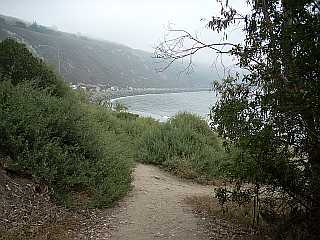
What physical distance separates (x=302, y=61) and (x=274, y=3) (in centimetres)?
96

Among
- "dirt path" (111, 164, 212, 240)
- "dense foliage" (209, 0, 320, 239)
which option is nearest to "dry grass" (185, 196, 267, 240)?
"dirt path" (111, 164, 212, 240)

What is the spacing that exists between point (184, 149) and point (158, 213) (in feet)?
20.2

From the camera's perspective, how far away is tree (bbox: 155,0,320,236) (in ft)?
17.3

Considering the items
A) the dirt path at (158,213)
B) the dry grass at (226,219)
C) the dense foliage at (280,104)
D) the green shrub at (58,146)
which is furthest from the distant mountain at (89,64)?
the dense foliage at (280,104)

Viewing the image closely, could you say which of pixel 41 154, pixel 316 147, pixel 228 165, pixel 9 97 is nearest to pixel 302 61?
pixel 316 147

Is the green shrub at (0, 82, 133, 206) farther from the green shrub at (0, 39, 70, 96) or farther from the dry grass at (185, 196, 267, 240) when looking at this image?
the dry grass at (185, 196, 267, 240)

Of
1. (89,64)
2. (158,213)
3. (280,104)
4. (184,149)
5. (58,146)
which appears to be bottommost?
(158,213)

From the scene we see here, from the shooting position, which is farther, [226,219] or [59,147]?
[59,147]

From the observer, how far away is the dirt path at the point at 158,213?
7.21 meters

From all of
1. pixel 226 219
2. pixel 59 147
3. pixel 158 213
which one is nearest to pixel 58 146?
pixel 59 147

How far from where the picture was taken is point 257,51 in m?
5.84

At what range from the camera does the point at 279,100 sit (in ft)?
17.2

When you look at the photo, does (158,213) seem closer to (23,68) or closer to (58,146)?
(58,146)

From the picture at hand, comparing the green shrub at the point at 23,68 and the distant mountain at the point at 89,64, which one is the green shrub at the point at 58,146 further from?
the distant mountain at the point at 89,64
